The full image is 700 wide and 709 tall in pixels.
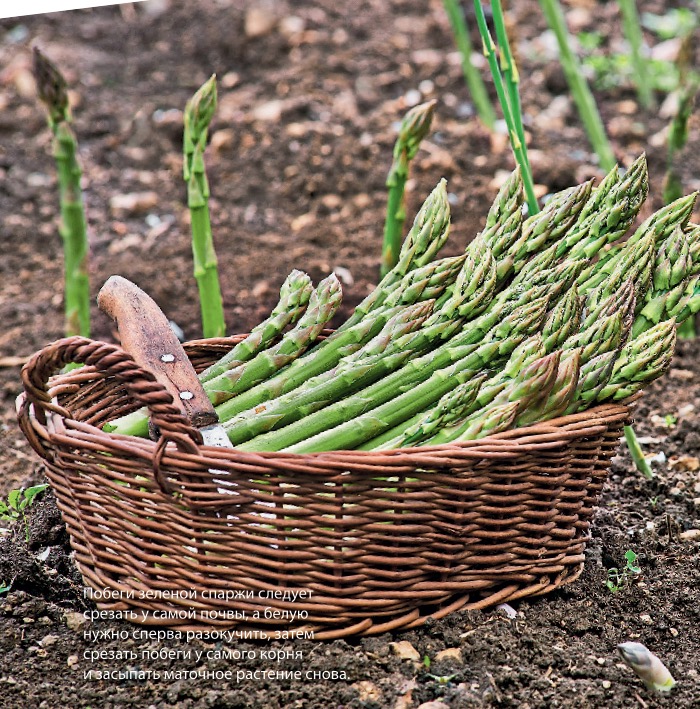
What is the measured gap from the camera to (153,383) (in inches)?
72.3

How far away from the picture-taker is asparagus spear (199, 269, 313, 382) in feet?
7.95

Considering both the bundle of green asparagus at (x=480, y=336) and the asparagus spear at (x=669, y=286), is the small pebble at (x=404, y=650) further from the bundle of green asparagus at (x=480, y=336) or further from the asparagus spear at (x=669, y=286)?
the asparagus spear at (x=669, y=286)

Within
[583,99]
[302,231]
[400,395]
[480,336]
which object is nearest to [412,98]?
[583,99]

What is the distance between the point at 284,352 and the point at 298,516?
58 cm

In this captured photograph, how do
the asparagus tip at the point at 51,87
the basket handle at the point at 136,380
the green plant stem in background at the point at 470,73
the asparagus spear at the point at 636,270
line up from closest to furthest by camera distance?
the basket handle at the point at 136,380 < the asparagus spear at the point at 636,270 < the asparagus tip at the point at 51,87 < the green plant stem in background at the point at 470,73

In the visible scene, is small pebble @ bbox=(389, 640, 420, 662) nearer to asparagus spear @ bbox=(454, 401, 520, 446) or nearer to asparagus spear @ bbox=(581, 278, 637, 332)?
asparagus spear @ bbox=(454, 401, 520, 446)

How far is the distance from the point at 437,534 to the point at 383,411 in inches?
12.2

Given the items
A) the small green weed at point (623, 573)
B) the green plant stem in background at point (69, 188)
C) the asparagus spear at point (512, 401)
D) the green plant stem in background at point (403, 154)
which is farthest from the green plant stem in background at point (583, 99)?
the asparagus spear at point (512, 401)

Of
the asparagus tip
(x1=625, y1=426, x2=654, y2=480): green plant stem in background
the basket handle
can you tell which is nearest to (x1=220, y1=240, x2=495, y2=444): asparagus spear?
the basket handle

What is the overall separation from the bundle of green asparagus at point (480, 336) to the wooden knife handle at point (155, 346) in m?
0.10

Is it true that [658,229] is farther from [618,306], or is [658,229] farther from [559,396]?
[559,396]

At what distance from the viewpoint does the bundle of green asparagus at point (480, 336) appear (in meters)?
2.12

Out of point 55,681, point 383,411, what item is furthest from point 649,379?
point 55,681

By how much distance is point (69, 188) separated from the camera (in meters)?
3.05
